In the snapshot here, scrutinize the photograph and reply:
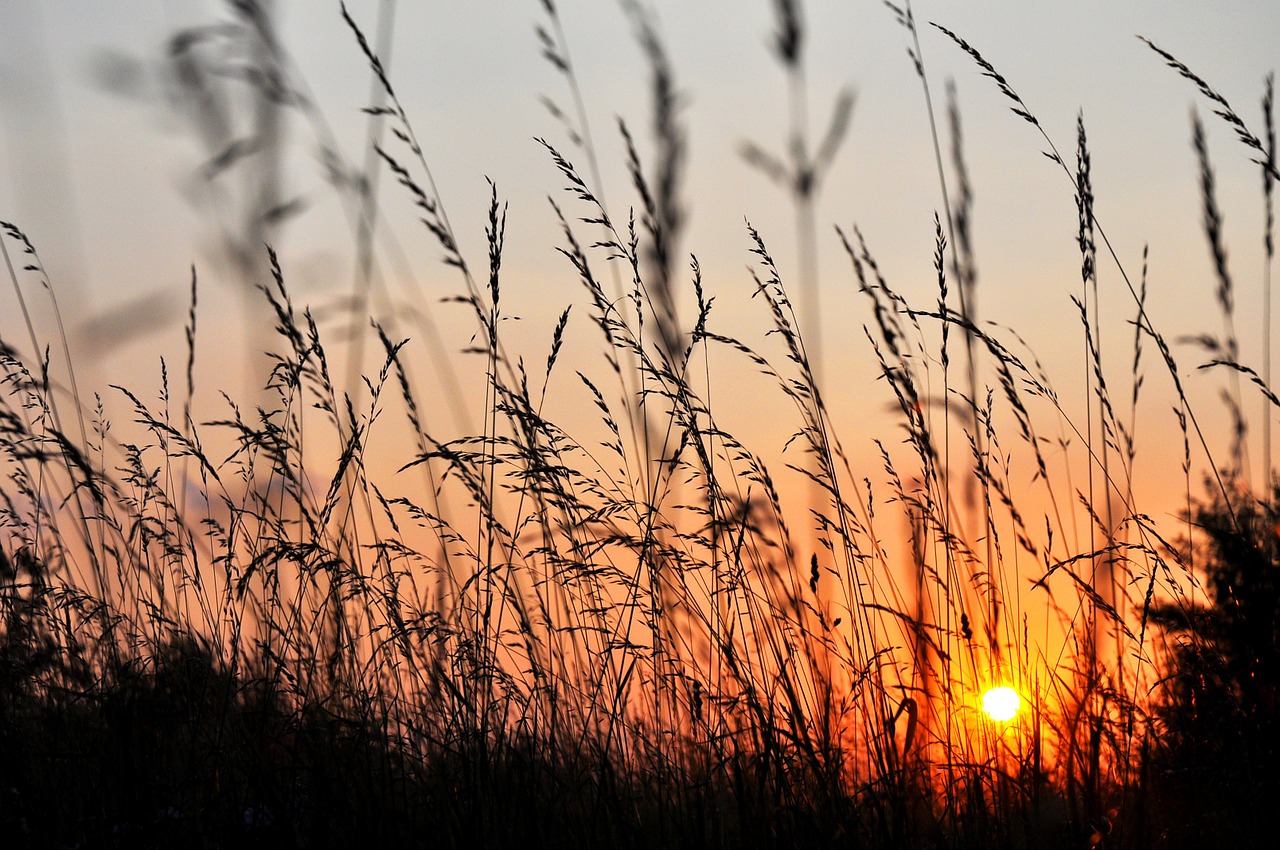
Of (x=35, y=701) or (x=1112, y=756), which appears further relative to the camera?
(x=35, y=701)

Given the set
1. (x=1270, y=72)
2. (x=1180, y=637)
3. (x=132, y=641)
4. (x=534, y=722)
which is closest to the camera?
(x=534, y=722)

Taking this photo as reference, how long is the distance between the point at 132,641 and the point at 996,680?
6.71 feet

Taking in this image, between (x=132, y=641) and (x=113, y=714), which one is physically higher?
(x=132, y=641)

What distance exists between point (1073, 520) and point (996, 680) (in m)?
0.59

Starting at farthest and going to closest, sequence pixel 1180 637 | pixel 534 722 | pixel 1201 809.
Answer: pixel 1180 637 → pixel 534 722 → pixel 1201 809

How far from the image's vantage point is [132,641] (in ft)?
8.66

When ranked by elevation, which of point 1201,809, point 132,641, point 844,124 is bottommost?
point 1201,809

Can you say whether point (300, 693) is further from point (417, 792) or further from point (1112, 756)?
point (1112, 756)

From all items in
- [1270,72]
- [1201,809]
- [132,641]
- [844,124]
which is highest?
[1270,72]

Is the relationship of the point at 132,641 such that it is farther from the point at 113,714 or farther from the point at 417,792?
the point at 417,792

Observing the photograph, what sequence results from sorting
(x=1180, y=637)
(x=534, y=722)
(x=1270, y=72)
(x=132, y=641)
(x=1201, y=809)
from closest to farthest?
1. (x=1201, y=809)
2. (x=534, y=722)
3. (x=1180, y=637)
4. (x=1270, y=72)
5. (x=132, y=641)

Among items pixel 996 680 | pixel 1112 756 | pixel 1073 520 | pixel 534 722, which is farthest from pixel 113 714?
pixel 1073 520

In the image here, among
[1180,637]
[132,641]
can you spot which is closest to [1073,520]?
[1180,637]

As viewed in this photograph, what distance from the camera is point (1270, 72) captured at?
234 cm
